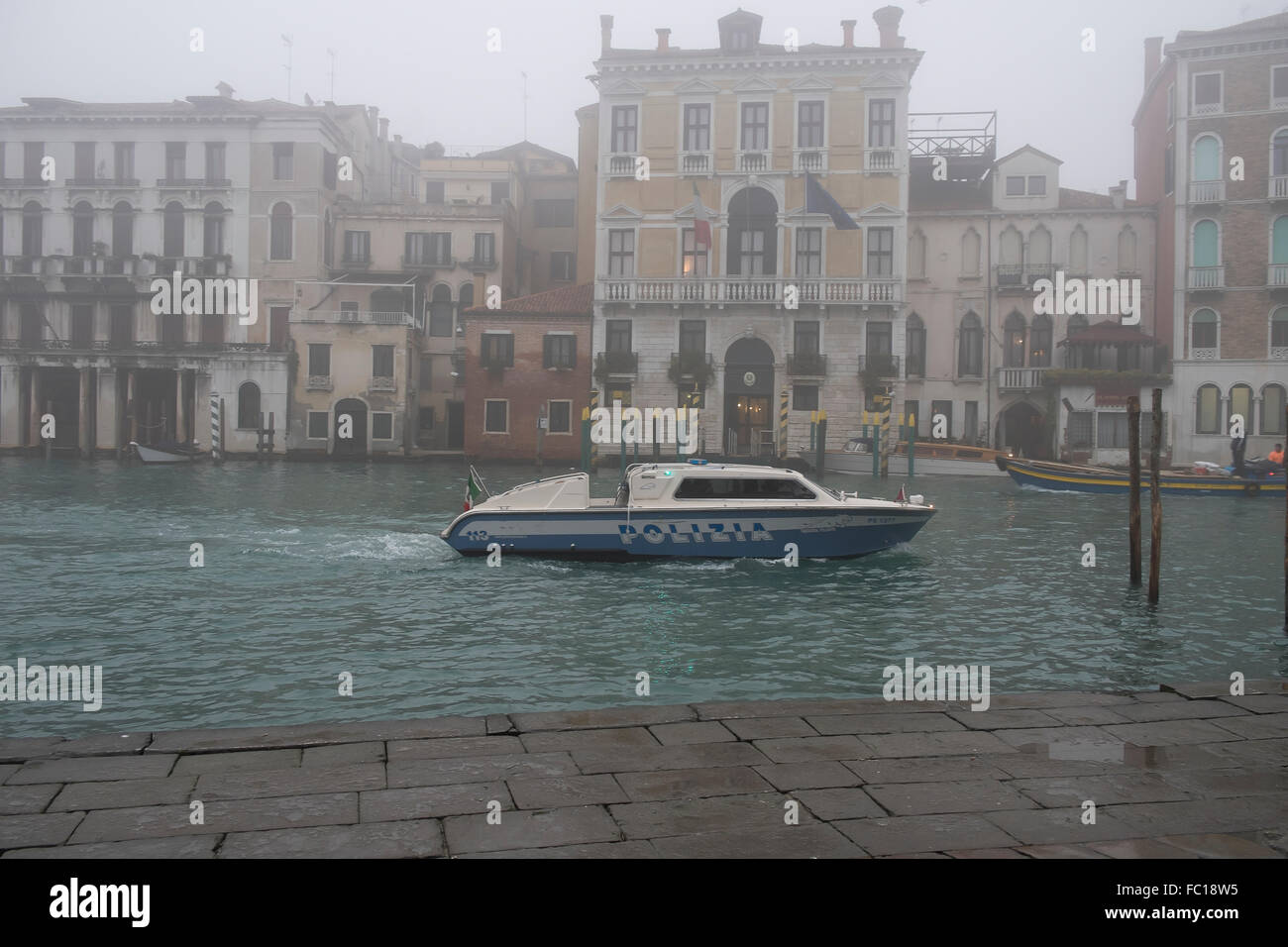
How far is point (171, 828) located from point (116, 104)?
4972 cm

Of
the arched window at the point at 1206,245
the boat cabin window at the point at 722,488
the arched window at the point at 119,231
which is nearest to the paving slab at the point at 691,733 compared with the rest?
the boat cabin window at the point at 722,488

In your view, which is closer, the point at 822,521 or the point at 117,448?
the point at 822,521

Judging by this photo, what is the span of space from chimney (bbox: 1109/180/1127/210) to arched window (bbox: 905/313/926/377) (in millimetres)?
8747

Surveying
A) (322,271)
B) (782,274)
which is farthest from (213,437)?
(782,274)

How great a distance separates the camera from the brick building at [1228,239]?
127ft

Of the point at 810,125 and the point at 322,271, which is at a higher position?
the point at 810,125

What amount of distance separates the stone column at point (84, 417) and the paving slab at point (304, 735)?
1711 inches

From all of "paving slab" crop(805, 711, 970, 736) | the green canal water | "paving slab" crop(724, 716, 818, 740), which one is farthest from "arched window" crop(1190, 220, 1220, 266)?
"paving slab" crop(724, 716, 818, 740)

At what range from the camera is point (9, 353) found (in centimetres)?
4512

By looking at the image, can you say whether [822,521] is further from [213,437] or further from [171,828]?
[213,437]

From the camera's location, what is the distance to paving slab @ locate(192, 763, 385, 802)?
5352 millimetres

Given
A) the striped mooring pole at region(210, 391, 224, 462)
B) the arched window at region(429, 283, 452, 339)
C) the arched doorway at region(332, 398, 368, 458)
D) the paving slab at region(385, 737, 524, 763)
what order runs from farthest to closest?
the arched window at region(429, 283, 452, 339) < the arched doorway at region(332, 398, 368, 458) < the striped mooring pole at region(210, 391, 224, 462) < the paving slab at region(385, 737, 524, 763)

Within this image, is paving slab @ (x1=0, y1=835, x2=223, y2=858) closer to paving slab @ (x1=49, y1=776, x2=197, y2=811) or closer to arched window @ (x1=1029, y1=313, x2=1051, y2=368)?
paving slab @ (x1=49, y1=776, x2=197, y2=811)
